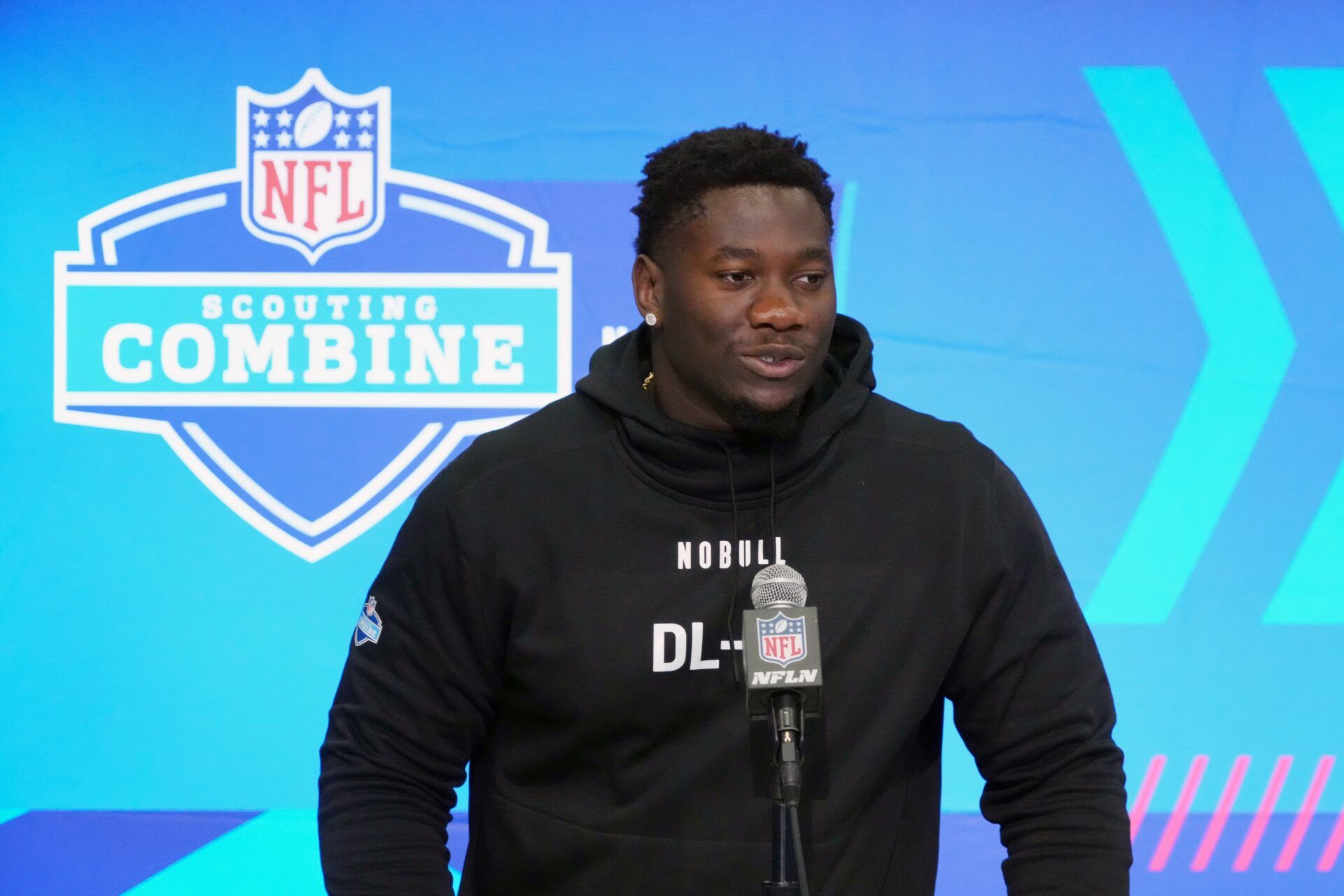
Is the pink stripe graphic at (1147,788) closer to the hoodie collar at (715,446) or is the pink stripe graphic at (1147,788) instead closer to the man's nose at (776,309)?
the hoodie collar at (715,446)

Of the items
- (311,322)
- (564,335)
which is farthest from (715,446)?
(311,322)

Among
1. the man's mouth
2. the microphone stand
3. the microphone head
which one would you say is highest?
the man's mouth

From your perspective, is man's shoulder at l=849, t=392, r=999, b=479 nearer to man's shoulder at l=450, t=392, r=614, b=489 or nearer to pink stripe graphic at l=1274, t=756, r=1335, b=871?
man's shoulder at l=450, t=392, r=614, b=489

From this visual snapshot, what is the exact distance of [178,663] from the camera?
256cm

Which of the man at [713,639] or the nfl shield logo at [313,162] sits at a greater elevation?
the nfl shield logo at [313,162]

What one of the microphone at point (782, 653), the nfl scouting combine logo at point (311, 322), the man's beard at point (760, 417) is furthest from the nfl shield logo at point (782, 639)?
the nfl scouting combine logo at point (311, 322)

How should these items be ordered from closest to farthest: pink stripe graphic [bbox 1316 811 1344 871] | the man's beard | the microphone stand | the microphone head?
the microphone stand < the microphone head < the man's beard < pink stripe graphic [bbox 1316 811 1344 871]

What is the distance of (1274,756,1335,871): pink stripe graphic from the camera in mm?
2492

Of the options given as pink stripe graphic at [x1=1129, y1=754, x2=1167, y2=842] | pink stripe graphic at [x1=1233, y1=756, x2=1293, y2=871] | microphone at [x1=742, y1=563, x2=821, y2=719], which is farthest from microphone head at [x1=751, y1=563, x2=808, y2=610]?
pink stripe graphic at [x1=1233, y1=756, x2=1293, y2=871]

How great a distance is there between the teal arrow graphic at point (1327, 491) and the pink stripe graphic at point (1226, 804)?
10.9 inches

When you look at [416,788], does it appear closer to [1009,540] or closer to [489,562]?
[489,562]

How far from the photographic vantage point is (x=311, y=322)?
254cm

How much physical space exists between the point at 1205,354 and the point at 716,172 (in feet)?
4.69

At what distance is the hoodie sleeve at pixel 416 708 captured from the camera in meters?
1.37
